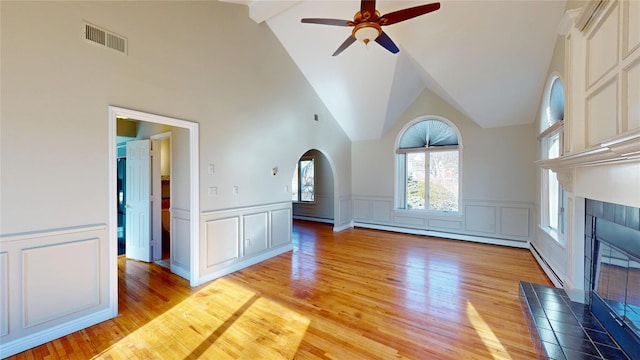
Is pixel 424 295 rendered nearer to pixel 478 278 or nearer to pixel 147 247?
pixel 478 278

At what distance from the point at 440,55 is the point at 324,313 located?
416 centimetres

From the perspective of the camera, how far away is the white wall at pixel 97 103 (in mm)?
1980

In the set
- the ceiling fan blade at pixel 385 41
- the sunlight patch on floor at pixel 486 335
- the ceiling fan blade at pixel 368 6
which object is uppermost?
the ceiling fan blade at pixel 368 6

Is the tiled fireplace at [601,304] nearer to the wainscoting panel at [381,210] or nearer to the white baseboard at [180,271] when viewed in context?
the white baseboard at [180,271]

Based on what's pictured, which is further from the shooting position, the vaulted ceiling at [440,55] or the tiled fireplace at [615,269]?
the vaulted ceiling at [440,55]

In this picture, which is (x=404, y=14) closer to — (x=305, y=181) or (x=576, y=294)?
(x=576, y=294)

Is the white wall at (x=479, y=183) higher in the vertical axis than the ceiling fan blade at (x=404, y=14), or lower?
lower

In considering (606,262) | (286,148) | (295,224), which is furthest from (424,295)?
(295,224)

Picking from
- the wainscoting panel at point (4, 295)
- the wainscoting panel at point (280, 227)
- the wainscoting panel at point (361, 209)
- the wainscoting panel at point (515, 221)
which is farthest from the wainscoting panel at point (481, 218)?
Result: the wainscoting panel at point (4, 295)

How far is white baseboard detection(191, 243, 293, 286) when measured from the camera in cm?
340

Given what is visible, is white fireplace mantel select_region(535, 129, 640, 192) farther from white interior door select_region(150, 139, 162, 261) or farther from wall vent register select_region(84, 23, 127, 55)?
white interior door select_region(150, 139, 162, 261)

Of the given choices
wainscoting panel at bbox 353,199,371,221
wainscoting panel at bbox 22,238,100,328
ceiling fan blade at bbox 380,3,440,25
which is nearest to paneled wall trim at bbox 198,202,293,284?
wainscoting panel at bbox 22,238,100,328

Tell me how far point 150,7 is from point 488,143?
6.08 meters

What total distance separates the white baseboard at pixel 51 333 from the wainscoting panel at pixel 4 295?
13 cm
